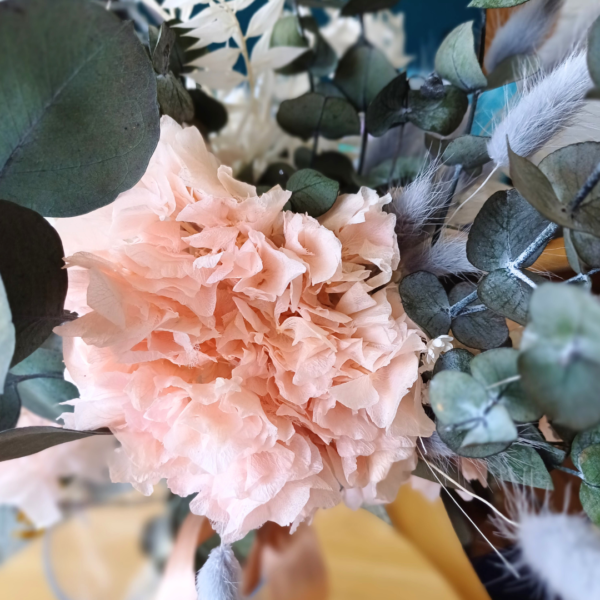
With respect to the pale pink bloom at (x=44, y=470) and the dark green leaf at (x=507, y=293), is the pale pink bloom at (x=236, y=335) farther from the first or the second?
the pale pink bloom at (x=44, y=470)

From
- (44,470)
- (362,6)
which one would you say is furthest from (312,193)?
(44,470)

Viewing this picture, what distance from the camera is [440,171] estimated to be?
9.2 inches

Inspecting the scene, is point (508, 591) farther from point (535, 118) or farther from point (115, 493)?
point (115, 493)

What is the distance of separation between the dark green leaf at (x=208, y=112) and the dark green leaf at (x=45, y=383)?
163mm

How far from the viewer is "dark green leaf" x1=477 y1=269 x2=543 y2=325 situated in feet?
0.59

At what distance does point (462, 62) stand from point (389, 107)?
0.13 ft

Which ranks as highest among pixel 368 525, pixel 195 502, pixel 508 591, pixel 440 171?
pixel 440 171

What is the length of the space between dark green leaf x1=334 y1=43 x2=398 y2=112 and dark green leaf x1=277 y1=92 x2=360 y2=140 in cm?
3

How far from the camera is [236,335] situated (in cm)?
20

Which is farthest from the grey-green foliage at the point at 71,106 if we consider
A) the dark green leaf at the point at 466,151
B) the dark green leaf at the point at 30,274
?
the dark green leaf at the point at 466,151

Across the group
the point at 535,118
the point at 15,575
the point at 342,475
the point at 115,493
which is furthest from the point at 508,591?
the point at 15,575

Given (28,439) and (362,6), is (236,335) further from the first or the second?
(362,6)

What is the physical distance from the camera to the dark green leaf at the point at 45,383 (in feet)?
0.86

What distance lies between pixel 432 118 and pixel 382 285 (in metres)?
0.10
